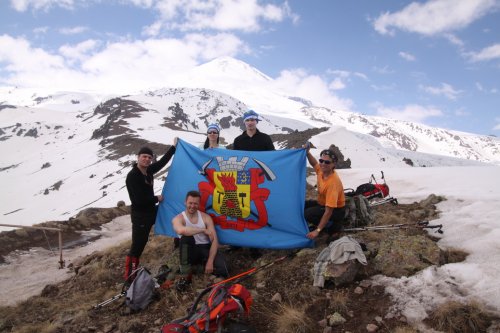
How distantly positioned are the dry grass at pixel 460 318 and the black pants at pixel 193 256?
366 centimetres

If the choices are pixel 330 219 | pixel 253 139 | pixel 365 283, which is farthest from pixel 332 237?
pixel 253 139

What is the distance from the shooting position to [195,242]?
6785 mm

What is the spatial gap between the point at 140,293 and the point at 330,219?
3978 mm

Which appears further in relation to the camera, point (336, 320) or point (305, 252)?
point (305, 252)

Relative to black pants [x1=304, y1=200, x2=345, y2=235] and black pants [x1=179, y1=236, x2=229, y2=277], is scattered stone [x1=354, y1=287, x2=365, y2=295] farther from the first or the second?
black pants [x1=179, y1=236, x2=229, y2=277]

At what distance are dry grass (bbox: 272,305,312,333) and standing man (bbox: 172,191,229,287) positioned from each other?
1.87 m

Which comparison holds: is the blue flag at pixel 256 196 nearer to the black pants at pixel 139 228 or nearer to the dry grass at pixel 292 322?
the black pants at pixel 139 228

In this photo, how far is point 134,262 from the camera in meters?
7.29

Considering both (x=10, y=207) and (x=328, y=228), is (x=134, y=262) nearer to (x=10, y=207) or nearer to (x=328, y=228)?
(x=328, y=228)

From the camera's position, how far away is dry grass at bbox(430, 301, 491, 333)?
4129 mm

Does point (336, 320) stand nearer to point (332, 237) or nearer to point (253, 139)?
point (332, 237)

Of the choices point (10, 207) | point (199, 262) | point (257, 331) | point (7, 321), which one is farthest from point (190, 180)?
point (10, 207)

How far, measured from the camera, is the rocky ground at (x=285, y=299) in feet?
15.8

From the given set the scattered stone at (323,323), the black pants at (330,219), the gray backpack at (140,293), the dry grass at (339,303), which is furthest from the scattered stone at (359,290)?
the gray backpack at (140,293)
